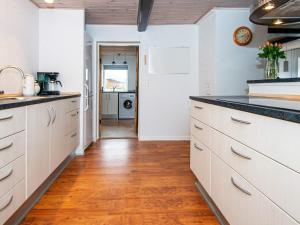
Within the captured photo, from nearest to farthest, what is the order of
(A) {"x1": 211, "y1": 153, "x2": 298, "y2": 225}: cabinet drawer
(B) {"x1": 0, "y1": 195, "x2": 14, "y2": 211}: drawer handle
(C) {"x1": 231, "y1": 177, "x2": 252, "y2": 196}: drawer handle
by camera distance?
(A) {"x1": 211, "y1": 153, "x2": 298, "y2": 225}: cabinet drawer, (C) {"x1": 231, "y1": 177, "x2": 252, "y2": 196}: drawer handle, (B) {"x1": 0, "y1": 195, "x2": 14, "y2": 211}: drawer handle

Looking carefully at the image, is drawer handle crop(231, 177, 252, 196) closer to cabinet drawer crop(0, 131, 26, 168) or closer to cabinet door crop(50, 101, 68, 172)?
cabinet drawer crop(0, 131, 26, 168)

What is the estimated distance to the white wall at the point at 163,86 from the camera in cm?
522

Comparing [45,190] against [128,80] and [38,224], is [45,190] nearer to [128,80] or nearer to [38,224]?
[38,224]

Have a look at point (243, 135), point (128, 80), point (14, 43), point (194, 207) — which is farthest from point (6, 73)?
point (128, 80)

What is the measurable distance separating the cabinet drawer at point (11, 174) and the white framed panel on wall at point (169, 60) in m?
3.72

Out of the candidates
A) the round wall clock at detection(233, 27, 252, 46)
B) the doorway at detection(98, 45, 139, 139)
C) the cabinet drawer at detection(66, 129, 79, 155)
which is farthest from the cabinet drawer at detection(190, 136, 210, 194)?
the doorway at detection(98, 45, 139, 139)

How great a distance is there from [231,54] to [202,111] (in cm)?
227

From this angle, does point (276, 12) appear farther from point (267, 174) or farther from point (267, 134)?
point (267, 174)

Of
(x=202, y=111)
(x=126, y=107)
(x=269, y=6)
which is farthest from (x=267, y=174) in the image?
(x=126, y=107)

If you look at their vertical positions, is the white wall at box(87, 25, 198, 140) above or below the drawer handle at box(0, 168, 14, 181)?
above

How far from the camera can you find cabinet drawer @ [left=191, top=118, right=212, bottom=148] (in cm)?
214

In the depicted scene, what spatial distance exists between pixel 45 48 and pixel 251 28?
3.11 metres

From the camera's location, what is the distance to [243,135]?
4.67ft

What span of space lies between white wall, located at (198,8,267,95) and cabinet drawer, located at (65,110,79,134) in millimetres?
2116
